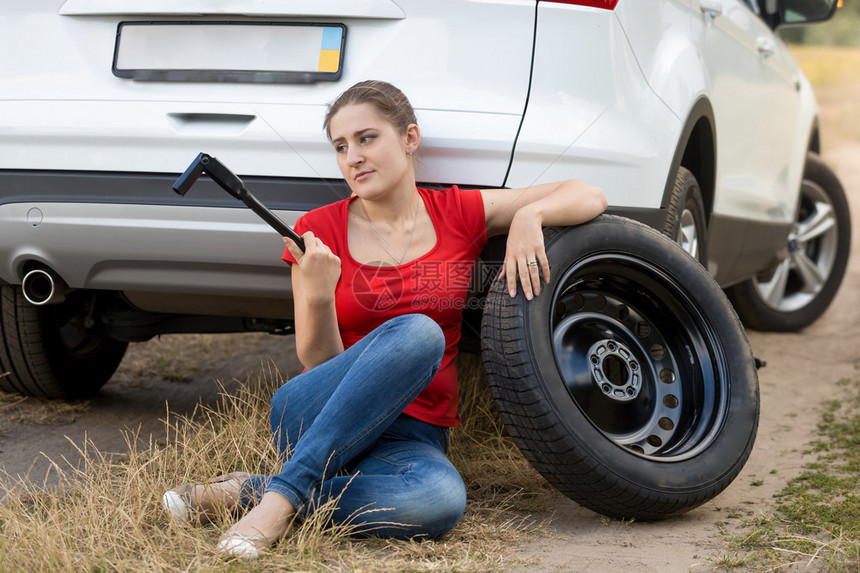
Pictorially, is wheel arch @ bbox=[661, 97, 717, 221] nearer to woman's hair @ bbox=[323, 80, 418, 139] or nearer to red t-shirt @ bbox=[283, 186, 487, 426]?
red t-shirt @ bbox=[283, 186, 487, 426]

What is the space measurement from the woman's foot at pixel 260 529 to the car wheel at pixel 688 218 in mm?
1497

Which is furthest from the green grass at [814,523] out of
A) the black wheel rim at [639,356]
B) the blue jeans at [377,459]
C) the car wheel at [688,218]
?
the car wheel at [688,218]

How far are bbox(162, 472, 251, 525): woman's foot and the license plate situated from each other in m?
1.14

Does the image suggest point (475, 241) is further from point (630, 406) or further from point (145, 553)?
point (145, 553)

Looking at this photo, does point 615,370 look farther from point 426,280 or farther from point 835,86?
point 835,86

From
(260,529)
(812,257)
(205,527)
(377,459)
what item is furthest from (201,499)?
(812,257)

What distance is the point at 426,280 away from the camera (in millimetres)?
2525

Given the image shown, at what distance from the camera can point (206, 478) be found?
2.51m

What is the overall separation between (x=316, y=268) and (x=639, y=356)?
1.08 meters

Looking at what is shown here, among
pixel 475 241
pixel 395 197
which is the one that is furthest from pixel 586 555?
pixel 395 197

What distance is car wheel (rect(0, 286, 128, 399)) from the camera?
3291mm

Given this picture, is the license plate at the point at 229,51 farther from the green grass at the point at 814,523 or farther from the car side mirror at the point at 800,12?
the car side mirror at the point at 800,12

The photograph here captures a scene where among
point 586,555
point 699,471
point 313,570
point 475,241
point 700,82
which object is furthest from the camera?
point 700,82

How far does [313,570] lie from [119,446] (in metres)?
1.41
